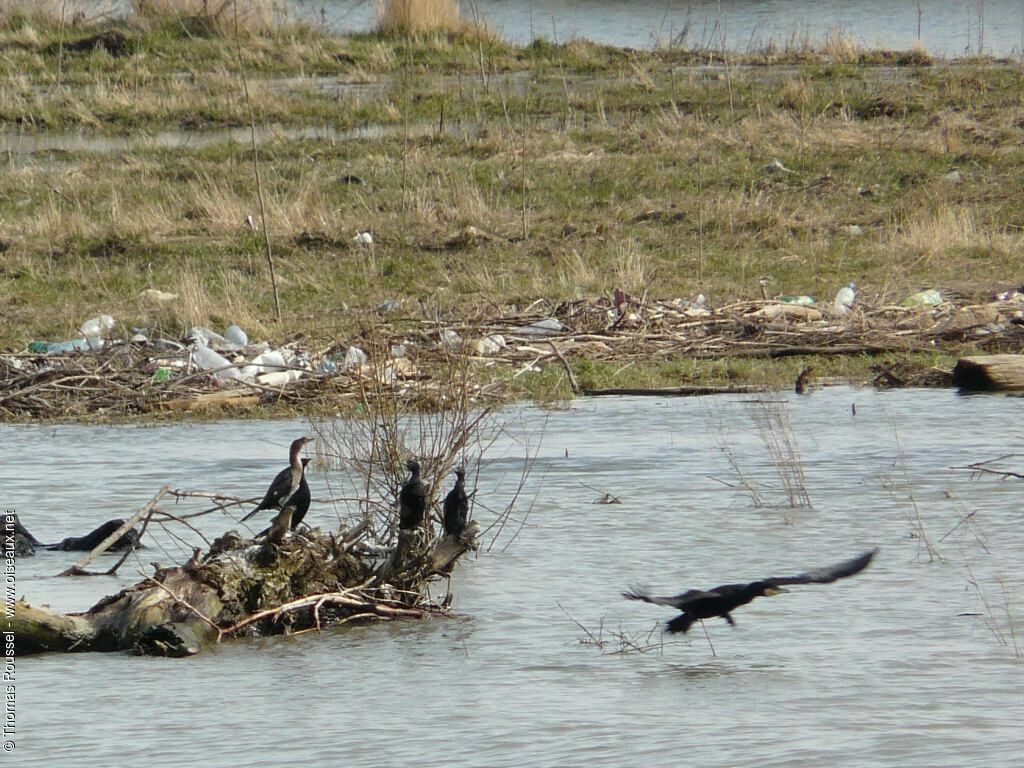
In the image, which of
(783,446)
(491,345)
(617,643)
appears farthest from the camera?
(491,345)

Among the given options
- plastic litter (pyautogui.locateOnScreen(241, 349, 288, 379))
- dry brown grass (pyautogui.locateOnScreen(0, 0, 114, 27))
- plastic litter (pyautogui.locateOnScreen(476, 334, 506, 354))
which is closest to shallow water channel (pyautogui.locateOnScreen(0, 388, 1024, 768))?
plastic litter (pyautogui.locateOnScreen(241, 349, 288, 379))

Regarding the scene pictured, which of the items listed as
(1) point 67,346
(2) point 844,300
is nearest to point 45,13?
(1) point 67,346

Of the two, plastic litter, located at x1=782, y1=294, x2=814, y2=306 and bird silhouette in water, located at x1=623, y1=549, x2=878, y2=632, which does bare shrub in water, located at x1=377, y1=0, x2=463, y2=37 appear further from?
bird silhouette in water, located at x1=623, y1=549, x2=878, y2=632

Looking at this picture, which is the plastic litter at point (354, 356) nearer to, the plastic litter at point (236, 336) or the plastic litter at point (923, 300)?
the plastic litter at point (236, 336)

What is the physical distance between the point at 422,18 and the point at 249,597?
914 inches

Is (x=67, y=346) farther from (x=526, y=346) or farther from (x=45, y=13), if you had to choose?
(x=45, y=13)

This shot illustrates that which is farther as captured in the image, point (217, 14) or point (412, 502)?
point (217, 14)

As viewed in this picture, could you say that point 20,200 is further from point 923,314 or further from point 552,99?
point 923,314

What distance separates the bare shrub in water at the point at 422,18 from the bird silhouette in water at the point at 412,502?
73.1ft

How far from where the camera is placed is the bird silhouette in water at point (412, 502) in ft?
21.9

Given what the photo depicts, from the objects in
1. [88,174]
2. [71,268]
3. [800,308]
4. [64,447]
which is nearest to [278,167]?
[88,174]

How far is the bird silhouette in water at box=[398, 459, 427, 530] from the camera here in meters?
6.67

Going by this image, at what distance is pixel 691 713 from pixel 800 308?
25.7 ft

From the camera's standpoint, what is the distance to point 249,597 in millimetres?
6594
